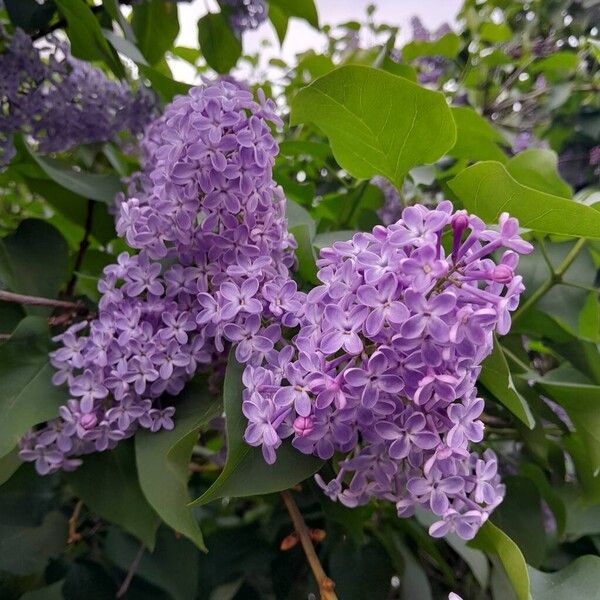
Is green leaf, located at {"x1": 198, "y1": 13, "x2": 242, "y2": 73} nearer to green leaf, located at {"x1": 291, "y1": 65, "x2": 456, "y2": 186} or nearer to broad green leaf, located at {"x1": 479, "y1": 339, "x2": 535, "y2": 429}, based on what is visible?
green leaf, located at {"x1": 291, "y1": 65, "x2": 456, "y2": 186}

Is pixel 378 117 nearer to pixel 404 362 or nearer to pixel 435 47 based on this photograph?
pixel 404 362

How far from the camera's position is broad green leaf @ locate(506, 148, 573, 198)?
0.54 metres

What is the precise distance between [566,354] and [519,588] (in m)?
0.29

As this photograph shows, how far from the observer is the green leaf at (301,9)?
0.70 metres

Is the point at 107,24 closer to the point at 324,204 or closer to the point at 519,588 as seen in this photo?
the point at 324,204

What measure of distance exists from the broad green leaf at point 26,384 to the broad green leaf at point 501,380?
286 mm

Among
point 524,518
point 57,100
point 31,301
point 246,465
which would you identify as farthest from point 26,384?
point 524,518

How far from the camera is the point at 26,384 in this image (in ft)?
1.51

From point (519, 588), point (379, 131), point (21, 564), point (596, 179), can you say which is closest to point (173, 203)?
point (379, 131)

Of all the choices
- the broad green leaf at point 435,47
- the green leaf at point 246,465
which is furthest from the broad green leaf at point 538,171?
the broad green leaf at point 435,47

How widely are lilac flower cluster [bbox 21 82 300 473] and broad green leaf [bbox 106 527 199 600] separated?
0.21m

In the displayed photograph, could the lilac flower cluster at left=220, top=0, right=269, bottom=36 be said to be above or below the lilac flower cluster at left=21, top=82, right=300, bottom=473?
above

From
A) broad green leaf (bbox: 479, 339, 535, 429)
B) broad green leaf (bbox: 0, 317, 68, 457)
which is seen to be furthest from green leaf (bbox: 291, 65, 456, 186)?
broad green leaf (bbox: 0, 317, 68, 457)

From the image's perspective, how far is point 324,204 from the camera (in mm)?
692
